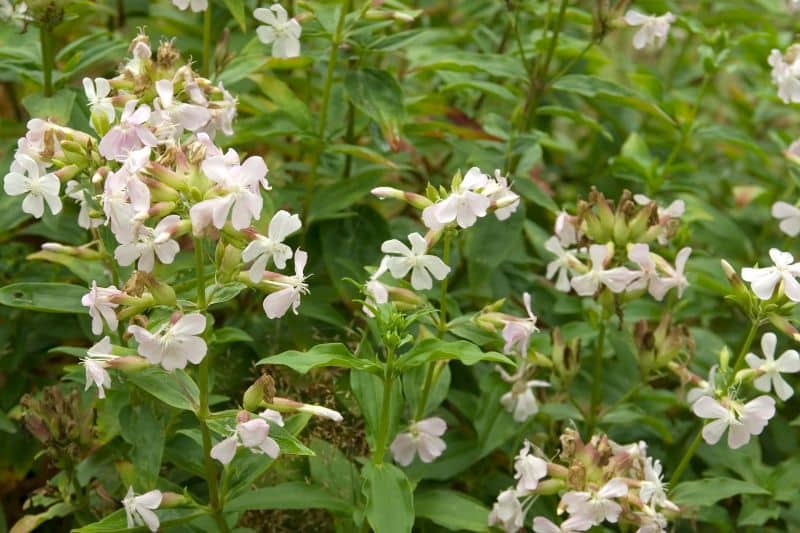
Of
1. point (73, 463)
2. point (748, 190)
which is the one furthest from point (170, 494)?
point (748, 190)

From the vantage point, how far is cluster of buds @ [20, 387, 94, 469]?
1476 mm

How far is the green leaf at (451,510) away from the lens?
1.50 meters

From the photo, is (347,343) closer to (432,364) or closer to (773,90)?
(432,364)

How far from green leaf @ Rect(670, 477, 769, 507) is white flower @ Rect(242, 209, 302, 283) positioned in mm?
708

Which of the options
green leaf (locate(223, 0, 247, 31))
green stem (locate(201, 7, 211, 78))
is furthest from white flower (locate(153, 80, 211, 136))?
green stem (locate(201, 7, 211, 78))

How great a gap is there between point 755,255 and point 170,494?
142cm

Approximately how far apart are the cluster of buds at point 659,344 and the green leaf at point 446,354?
1.38 feet

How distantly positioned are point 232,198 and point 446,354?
12.7 inches

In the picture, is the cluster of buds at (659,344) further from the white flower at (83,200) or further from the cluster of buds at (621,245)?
the white flower at (83,200)

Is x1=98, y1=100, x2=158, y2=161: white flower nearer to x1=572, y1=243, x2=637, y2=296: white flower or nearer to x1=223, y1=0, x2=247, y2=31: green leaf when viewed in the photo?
x1=223, y1=0, x2=247, y2=31: green leaf

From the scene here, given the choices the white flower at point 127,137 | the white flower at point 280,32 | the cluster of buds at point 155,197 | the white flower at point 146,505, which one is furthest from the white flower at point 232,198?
the white flower at point 280,32

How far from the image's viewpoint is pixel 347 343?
5.71 feet

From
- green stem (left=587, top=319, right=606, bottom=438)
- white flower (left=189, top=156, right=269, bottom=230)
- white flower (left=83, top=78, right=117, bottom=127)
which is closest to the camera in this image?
white flower (left=189, top=156, right=269, bottom=230)

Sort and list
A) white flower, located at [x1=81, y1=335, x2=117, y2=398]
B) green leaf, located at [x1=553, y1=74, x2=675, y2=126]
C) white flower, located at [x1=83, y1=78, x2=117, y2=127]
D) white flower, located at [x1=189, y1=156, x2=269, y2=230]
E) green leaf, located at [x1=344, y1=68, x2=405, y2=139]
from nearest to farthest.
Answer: white flower, located at [x1=189, y1=156, x2=269, y2=230]
white flower, located at [x1=81, y1=335, x2=117, y2=398]
white flower, located at [x1=83, y1=78, x2=117, y2=127]
green leaf, located at [x1=344, y1=68, x2=405, y2=139]
green leaf, located at [x1=553, y1=74, x2=675, y2=126]
